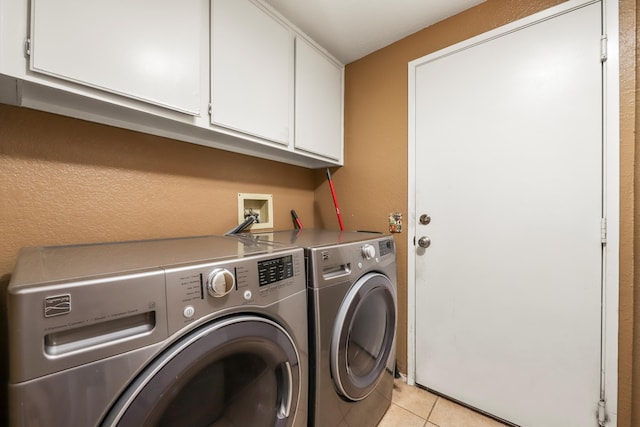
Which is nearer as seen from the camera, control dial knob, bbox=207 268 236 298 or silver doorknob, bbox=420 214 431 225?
control dial knob, bbox=207 268 236 298

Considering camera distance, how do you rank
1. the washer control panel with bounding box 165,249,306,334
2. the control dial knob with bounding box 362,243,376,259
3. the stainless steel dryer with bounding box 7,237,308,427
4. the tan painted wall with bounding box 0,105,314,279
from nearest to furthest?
1. the stainless steel dryer with bounding box 7,237,308,427
2. the washer control panel with bounding box 165,249,306,334
3. the tan painted wall with bounding box 0,105,314,279
4. the control dial knob with bounding box 362,243,376,259

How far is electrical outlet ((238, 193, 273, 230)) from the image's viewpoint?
149cm

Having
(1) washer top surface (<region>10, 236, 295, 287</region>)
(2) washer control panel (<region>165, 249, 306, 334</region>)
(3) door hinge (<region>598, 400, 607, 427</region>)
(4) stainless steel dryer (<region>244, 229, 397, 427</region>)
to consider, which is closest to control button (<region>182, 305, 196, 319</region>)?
(2) washer control panel (<region>165, 249, 306, 334</region>)

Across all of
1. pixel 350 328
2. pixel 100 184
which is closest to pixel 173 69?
pixel 100 184

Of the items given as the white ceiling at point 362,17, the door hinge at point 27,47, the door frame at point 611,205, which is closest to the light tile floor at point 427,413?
the door frame at point 611,205

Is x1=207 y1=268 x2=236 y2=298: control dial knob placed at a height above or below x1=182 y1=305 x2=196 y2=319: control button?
above

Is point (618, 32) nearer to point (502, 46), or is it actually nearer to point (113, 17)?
point (502, 46)

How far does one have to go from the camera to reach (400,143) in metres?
1.61

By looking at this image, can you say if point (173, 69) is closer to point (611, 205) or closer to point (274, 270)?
point (274, 270)

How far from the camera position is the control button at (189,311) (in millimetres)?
561

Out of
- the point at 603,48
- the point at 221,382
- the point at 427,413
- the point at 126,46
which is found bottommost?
the point at 427,413

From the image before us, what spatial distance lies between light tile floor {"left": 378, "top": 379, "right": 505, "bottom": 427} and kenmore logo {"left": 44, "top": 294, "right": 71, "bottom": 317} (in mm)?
1442

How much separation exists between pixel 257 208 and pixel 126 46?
971 millimetres

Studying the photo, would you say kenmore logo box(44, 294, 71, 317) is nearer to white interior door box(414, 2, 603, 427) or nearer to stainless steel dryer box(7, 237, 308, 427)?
stainless steel dryer box(7, 237, 308, 427)
